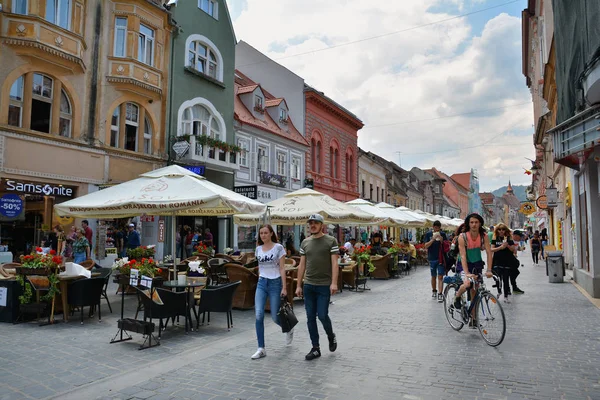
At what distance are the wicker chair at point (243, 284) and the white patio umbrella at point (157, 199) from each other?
1.26m

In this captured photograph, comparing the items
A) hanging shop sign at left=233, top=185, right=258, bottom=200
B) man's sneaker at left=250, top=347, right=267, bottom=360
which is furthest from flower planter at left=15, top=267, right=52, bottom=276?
hanging shop sign at left=233, top=185, right=258, bottom=200

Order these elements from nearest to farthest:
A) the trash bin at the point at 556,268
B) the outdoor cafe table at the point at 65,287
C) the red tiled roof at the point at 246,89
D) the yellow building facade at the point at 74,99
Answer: the outdoor cafe table at the point at 65,287, the yellow building facade at the point at 74,99, the trash bin at the point at 556,268, the red tiled roof at the point at 246,89

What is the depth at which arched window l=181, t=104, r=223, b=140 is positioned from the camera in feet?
72.1

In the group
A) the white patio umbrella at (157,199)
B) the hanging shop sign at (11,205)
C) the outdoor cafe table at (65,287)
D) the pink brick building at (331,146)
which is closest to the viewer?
the outdoor cafe table at (65,287)

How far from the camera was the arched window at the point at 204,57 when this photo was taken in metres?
22.2

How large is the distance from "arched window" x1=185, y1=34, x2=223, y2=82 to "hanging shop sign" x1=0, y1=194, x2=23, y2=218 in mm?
10123

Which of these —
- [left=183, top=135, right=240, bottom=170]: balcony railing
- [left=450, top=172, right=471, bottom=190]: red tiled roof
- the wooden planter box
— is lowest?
the wooden planter box

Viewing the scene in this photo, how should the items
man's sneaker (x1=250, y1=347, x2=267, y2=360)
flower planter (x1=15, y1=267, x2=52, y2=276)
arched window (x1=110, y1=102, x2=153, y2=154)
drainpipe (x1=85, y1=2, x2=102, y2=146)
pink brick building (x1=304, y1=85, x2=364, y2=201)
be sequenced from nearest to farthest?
man's sneaker (x1=250, y1=347, x2=267, y2=360) < flower planter (x1=15, y1=267, x2=52, y2=276) < drainpipe (x1=85, y1=2, x2=102, y2=146) < arched window (x1=110, y1=102, x2=153, y2=154) < pink brick building (x1=304, y1=85, x2=364, y2=201)

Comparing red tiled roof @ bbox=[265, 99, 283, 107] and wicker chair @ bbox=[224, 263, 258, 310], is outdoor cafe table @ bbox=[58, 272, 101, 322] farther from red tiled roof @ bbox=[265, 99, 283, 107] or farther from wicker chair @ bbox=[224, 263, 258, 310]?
red tiled roof @ bbox=[265, 99, 283, 107]

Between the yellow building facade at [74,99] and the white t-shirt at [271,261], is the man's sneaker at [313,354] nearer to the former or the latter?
the white t-shirt at [271,261]

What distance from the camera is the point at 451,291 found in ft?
25.9

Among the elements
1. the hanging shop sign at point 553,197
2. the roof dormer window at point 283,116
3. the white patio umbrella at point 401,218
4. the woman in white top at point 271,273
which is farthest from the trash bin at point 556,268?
the roof dormer window at point 283,116

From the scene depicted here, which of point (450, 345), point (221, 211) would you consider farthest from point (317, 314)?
point (221, 211)

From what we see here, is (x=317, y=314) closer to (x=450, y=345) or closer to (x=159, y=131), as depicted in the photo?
(x=450, y=345)
